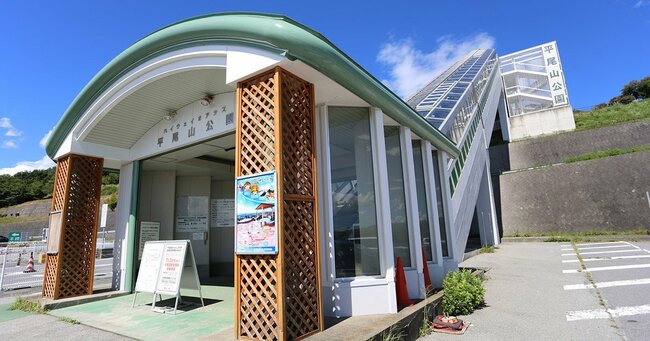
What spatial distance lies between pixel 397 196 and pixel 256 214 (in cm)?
319

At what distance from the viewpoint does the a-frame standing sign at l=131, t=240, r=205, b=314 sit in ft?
18.1

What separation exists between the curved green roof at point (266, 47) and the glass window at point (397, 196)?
42 cm

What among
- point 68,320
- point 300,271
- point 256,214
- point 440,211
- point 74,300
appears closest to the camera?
point 256,214

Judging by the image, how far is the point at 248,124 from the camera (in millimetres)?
4047

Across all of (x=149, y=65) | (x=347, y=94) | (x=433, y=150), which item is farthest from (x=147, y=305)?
(x=433, y=150)

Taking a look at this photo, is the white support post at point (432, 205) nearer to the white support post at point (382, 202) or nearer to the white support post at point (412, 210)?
the white support post at point (412, 210)

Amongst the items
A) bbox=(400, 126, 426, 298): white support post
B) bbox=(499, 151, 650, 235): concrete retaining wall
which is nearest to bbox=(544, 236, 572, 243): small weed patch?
bbox=(499, 151, 650, 235): concrete retaining wall

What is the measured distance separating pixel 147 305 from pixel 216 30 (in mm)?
4965

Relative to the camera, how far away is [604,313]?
17.4 ft

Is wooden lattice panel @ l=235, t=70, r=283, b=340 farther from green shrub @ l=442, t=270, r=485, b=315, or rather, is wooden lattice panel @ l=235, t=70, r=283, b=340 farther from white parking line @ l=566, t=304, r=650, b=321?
white parking line @ l=566, t=304, r=650, b=321

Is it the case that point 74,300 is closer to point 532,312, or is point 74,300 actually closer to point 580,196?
point 532,312

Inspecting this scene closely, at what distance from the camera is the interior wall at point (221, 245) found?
32.1 feet

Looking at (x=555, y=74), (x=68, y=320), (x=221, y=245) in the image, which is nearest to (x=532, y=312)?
(x=68, y=320)

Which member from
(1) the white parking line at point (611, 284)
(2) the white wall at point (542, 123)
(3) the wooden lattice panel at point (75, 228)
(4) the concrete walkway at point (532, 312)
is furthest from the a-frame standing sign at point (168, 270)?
(2) the white wall at point (542, 123)
